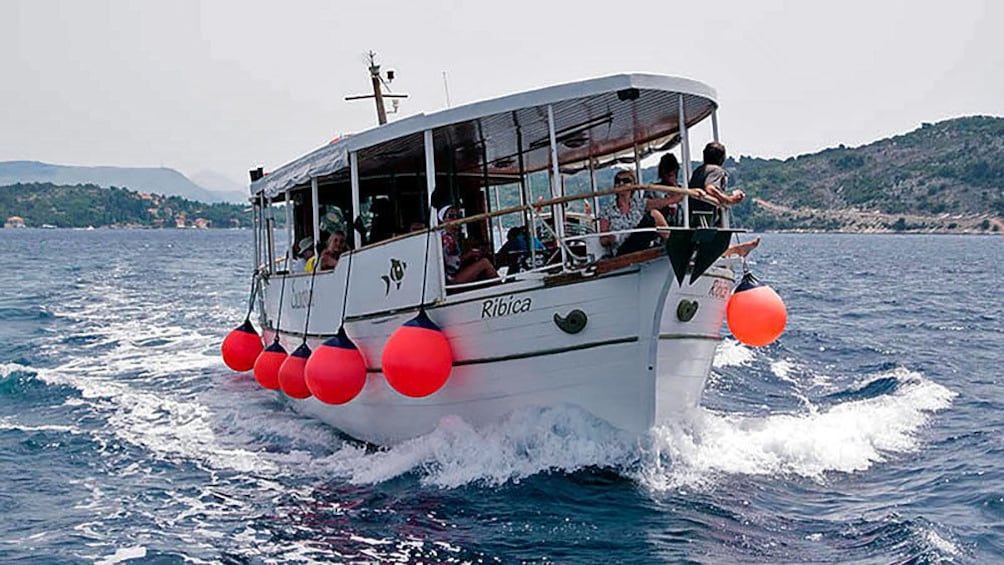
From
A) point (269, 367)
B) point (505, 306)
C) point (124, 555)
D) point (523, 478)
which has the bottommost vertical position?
point (124, 555)

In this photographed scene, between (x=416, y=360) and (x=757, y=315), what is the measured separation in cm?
362

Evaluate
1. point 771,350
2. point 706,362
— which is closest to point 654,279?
point 706,362

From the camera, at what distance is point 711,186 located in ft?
31.2

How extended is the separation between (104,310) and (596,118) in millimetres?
24338

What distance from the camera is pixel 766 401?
1570 centimetres

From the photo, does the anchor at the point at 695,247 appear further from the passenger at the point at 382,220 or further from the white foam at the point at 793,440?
the passenger at the point at 382,220

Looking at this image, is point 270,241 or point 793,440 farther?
point 270,241

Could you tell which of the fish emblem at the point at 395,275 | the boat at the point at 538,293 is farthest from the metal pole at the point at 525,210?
the fish emblem at the point at 395,275

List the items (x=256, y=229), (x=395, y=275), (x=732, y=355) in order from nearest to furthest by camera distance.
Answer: (x=395, y=275) → (x=256, y=229) → (x=732, y=355)

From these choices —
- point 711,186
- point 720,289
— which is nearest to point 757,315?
point 720,289

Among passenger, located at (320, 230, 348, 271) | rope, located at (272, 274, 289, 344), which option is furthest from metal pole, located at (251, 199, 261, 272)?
passenger, located at (320, 230, 348, 271)

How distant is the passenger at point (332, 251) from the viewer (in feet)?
41.5

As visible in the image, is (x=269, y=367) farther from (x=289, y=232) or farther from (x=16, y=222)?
(x=16, y=222)

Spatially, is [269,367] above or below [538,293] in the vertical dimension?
below
